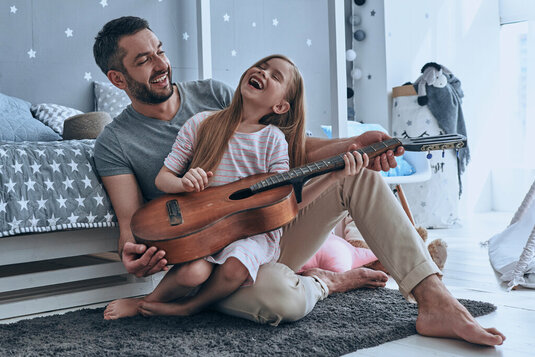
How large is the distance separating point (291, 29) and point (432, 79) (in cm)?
104

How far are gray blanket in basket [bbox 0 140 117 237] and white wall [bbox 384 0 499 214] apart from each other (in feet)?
9.15

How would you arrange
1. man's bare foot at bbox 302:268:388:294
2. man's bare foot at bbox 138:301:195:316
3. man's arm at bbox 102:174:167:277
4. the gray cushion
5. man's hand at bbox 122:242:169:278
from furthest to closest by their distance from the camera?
the gray cushion < man's bare foot at bbox 302:268:388:294 < man's arm at bbox 102:174:167:277 < man's bare foot at bbox 138:301:195:316 < man's hand at bbox 122:242:169:278

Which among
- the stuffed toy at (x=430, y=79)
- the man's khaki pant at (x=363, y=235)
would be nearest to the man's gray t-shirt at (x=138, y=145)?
the man's khaki pant at (x=363, y=235)

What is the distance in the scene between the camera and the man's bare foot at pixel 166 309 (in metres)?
1.48

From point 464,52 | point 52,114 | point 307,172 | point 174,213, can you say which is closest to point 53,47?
point 52,114

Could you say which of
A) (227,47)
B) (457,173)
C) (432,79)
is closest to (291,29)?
(227,47)

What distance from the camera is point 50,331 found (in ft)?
4.72

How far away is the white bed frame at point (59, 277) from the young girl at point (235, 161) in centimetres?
28

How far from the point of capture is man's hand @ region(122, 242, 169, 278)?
1.34 metres

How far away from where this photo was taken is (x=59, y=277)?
1729mm

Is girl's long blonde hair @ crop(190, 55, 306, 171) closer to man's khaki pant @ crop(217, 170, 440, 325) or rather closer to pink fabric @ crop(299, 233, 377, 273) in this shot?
man's khaki pant @ crop(217, 170, 440, 325)

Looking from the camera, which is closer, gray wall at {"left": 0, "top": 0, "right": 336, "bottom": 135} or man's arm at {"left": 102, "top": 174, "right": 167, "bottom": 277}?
man's arm at {"left": 102, "top": 174, "right": 167, "bottom": 277}

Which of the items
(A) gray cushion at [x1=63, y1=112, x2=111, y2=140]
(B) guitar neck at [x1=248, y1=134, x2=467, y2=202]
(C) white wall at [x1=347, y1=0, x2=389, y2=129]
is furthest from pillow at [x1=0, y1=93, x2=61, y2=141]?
(C) white wall at [x1=347, y1=0, x2=389, y2=129]

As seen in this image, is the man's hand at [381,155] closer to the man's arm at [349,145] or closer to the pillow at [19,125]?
the man's arm at [349,145]
